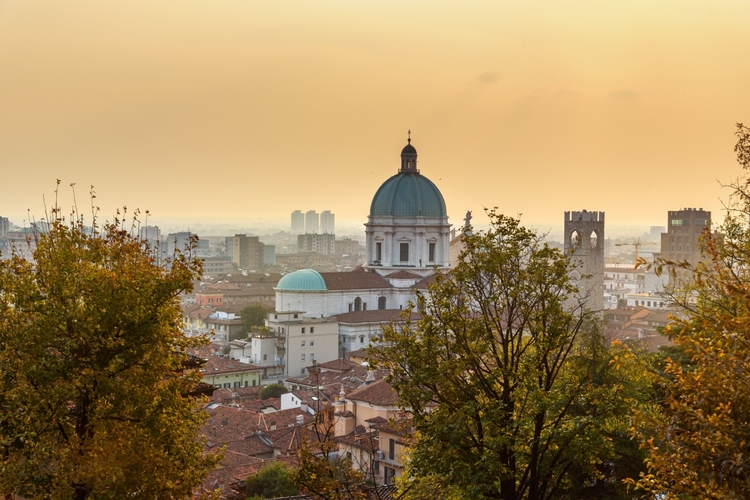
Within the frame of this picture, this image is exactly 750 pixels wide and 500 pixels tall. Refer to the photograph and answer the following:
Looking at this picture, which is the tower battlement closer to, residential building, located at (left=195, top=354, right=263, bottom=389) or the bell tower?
the bell tower

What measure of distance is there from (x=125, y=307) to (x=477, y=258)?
164 inches

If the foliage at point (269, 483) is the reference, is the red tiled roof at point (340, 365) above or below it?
above

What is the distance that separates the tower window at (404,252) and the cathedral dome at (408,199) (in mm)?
1948

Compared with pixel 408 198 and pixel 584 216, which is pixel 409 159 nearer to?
pixel 408 198

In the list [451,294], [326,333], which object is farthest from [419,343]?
[326,333]

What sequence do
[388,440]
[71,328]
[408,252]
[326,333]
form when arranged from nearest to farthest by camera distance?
[71,328] < [388,440] < [326,333] < [408,252]

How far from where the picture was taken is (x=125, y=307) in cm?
1145

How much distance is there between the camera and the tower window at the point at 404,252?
220ft

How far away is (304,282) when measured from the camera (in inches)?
2448

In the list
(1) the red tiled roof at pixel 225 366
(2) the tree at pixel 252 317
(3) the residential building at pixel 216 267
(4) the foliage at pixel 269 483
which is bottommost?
(4) the foliage at pixel 269 483

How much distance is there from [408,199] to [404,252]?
11.2 feet

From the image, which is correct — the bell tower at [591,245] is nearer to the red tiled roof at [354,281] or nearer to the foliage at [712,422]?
the red tiled roof at [354,281]

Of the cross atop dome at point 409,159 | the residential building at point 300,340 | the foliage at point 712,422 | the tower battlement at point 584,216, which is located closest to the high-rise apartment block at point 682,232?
the tower battlement at point 584,216

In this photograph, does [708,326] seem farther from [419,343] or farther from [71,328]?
[71,328]
